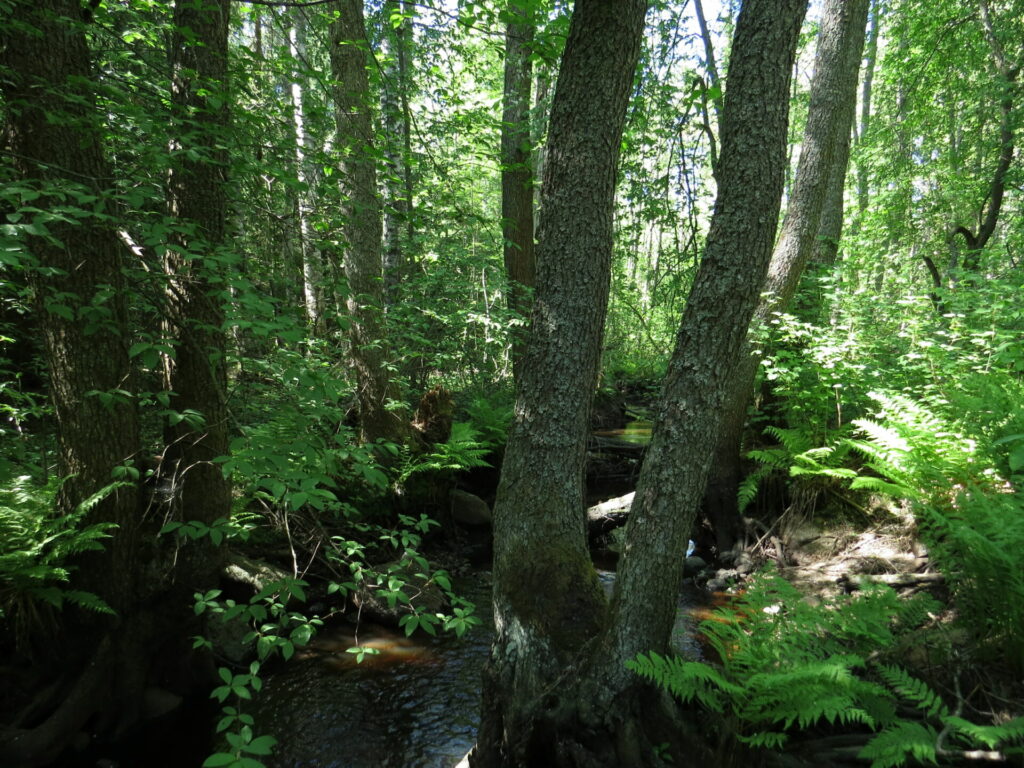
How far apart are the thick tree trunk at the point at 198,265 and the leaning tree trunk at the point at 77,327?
34cm

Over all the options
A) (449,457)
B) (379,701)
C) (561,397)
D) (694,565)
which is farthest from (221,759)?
(694,565)

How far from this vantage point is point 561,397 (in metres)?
3.14

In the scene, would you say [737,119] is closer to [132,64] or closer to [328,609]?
[132,64]

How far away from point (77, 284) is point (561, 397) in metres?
3.05

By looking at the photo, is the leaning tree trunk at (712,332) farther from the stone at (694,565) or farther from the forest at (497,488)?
the stone at (694,565)

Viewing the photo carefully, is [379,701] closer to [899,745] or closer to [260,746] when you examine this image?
[260,746]

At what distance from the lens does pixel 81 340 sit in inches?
135

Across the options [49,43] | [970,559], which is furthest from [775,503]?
[49,43]

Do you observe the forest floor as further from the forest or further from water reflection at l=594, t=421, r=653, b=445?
water reflection at l=594, t=421, r=653, b=445

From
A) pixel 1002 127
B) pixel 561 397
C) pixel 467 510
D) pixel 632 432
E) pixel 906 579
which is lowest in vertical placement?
pixel 467 510

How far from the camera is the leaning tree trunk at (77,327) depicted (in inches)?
116

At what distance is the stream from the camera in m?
4.00

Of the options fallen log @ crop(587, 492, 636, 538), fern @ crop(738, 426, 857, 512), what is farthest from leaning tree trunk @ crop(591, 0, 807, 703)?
fallen log @ crop(587, 492, 636, 538)

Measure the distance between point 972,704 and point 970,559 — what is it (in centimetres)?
78
